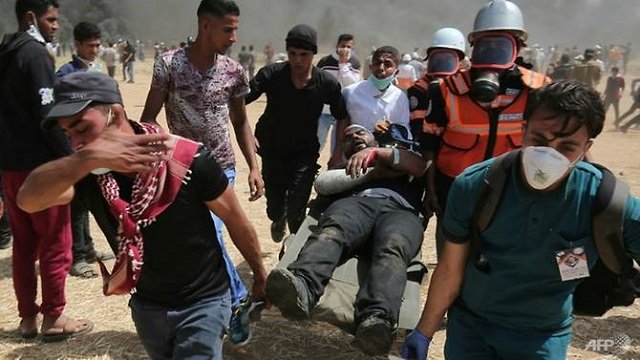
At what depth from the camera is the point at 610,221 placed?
1913 mm

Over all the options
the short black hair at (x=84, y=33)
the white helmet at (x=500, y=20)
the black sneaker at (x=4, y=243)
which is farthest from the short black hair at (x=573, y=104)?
the black sneaker at (x=4, y=243)

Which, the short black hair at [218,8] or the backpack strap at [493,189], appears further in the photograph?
the short black hair at [218,8]

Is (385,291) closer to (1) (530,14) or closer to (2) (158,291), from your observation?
(2) (158,291)

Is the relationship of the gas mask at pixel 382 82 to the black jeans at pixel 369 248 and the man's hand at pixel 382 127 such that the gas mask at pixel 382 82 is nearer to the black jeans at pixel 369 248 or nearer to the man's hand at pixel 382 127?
the man's hand at pixel 382 127

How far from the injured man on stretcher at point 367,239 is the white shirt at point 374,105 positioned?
370 mm

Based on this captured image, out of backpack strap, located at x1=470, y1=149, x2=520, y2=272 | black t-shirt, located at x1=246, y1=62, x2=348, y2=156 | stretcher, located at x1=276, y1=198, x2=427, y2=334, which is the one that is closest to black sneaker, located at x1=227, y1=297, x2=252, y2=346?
stretcher, located at x1=276, y1=198, x2=427, y2=334

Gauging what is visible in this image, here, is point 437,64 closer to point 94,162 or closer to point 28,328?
point 28,328

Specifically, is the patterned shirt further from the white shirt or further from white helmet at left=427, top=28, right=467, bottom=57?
white helmet at left=427, top=28, right=467, bottom=57

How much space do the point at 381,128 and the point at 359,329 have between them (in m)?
1.84

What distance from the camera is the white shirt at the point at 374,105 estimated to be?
4.46m

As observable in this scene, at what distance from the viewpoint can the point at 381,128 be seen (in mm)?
4195

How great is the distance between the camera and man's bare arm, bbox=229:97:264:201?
3854 mm

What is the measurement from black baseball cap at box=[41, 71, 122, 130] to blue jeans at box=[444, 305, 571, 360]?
1503 mm

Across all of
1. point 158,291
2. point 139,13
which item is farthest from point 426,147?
point 139,13
